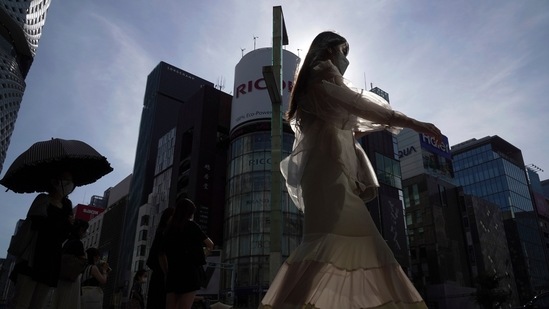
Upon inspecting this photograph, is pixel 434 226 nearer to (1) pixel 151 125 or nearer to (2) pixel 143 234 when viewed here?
(2) pixel 143 234

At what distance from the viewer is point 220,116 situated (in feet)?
157

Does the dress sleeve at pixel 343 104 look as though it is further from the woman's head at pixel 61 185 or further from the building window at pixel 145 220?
the building window at pixel 145 220

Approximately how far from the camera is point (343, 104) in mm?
1918

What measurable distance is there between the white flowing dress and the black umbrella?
2.98 m

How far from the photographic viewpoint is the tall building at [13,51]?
18.5m

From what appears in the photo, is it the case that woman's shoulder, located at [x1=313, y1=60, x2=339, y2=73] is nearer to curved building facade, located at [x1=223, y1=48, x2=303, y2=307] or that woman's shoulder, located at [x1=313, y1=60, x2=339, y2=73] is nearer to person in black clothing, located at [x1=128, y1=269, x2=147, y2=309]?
person in black clothing, located at [x1=128, y1=269, x2=147, y2=309]

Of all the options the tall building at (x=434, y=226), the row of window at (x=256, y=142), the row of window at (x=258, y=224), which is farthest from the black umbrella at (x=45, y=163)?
the tall building at (x=434, y=226)

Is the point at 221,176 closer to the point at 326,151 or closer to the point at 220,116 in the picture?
the point at 220,116

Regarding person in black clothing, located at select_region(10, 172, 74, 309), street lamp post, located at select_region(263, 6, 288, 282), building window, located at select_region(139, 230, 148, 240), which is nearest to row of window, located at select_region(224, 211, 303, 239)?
building window, located at select_region(139, 230, 148, 240)

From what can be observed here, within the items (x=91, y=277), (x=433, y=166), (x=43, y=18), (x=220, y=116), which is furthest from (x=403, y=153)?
(x=91, y=277)

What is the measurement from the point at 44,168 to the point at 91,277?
7.46 ft

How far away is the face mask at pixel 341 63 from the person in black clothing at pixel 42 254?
2.74 metres

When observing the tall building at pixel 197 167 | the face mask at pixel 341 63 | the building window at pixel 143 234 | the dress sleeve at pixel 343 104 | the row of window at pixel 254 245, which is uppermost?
the tall building at pixel 197 167

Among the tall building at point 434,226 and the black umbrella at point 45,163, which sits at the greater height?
the tall building at point 434,226
